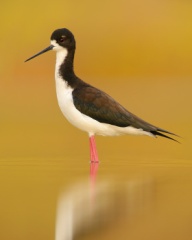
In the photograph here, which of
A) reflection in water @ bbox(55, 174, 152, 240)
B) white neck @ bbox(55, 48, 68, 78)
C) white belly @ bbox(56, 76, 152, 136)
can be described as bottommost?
reflection in water @ bbox(55, 174, 152, 240)

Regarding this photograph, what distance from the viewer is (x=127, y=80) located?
2769 cm

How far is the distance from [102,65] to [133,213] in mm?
21492

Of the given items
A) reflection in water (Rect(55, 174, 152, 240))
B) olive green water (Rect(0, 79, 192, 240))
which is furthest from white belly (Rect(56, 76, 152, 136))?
reflection in water (Rect(55, 174, 152, 240))

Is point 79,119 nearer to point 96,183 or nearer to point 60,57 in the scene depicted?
point 60,57

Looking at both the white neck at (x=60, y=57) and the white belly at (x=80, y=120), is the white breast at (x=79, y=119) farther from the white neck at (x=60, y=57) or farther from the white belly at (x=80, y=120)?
the white neck at (x=60, y=57)

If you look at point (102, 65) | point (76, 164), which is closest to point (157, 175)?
point (76, 164)

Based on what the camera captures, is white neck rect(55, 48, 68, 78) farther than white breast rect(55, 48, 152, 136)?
Yes

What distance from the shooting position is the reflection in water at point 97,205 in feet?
24.7

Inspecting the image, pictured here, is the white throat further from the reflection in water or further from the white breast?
the reflection in water

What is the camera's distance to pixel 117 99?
840 inches

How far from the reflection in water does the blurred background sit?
10cm

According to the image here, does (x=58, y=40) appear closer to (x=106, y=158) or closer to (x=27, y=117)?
(x=106, y=158)

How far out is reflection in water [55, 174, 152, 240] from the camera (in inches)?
296

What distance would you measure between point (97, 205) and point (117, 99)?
1292 centimetres
